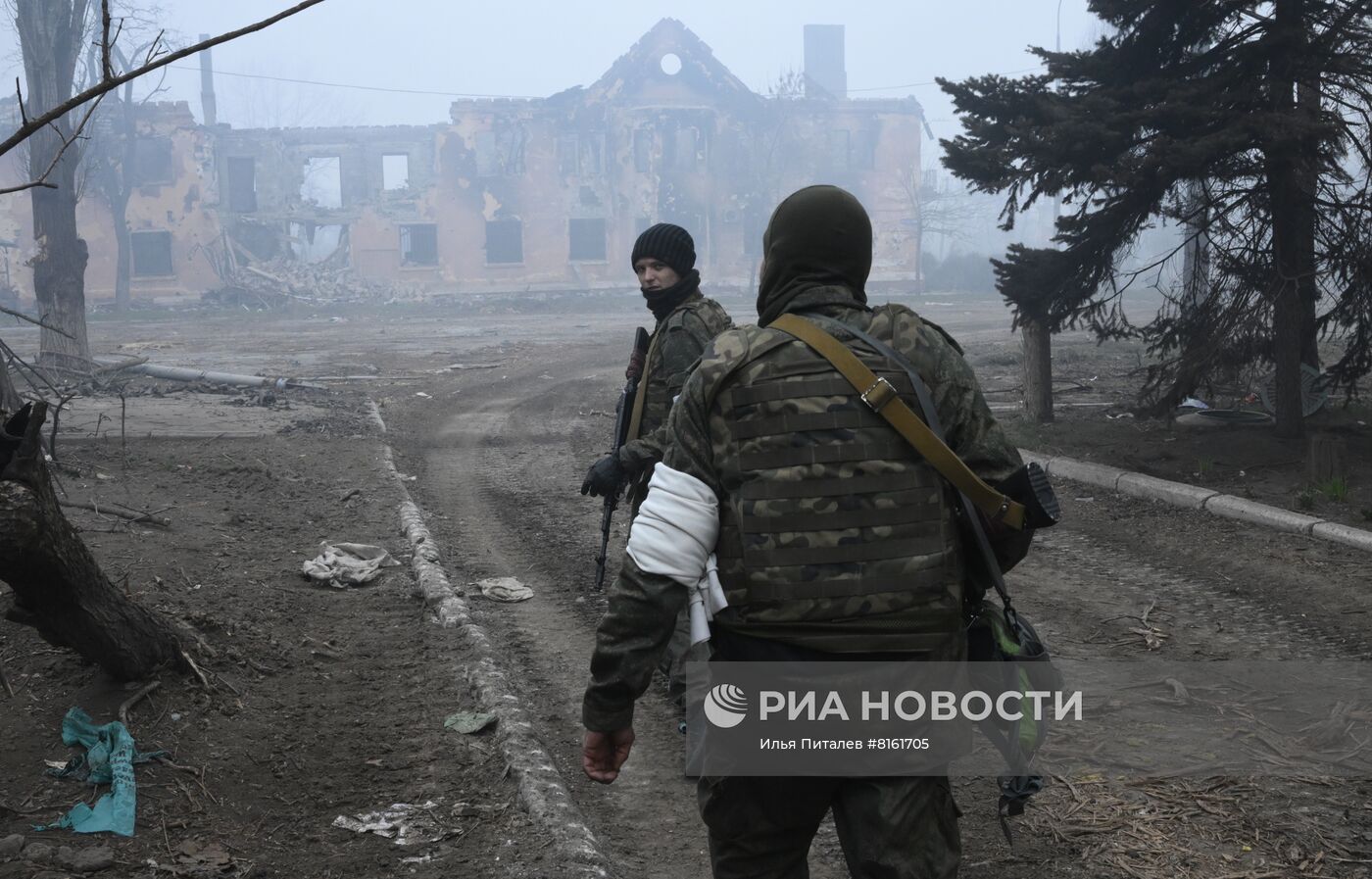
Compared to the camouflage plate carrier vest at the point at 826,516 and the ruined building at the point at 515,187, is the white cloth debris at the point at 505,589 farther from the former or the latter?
the ruined building at the point at 515,187

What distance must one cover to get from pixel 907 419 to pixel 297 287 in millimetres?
47295

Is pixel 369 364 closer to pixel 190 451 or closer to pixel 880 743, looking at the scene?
pixel 190 451

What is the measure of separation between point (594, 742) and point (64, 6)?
19.9 metres

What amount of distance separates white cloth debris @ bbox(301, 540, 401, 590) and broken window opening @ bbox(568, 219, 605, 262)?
4313 centimetres

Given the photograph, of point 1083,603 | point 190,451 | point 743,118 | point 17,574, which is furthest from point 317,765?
point 743,118

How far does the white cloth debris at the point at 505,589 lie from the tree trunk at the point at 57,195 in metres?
13.9

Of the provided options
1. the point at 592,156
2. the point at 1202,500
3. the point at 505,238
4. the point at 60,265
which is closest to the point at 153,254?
the point at 505,238

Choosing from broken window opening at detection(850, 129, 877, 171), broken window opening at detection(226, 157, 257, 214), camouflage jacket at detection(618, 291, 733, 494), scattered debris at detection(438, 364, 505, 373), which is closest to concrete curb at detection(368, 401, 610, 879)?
camouflage jacket at detection(618, 291, 733, 494)

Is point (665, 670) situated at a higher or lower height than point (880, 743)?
lower

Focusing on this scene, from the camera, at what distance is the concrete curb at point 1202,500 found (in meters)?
7.29

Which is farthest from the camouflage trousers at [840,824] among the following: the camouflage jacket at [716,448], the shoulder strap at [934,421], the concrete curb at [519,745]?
the concrete curb at [519,745]

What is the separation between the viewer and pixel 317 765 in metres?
4.32

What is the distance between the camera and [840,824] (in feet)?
7.57

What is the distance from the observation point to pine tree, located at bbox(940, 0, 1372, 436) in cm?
945
